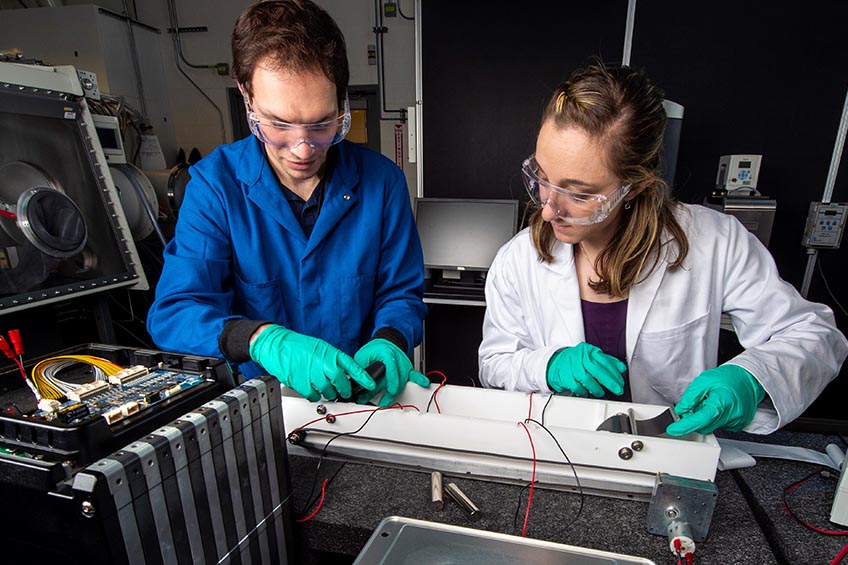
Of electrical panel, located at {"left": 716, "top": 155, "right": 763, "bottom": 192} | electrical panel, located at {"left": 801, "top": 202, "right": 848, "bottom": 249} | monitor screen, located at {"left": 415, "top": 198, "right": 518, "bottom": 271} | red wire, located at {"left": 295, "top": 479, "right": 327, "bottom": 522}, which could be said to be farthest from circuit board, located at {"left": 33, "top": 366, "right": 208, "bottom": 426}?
electrical panel, located at {"left": 801, "top": 202, "right": 848, "bottom": 249}

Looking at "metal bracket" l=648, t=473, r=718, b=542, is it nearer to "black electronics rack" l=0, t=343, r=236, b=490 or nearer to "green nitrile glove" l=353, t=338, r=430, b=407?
"green nitrile glove" l=353, t=338, r=430, b=407

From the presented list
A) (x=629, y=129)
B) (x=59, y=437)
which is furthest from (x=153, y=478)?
(x=629, y=129)

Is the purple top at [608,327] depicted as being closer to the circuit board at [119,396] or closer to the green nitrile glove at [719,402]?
the green nitrile glove at [719,402]

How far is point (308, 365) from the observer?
0.85 metres

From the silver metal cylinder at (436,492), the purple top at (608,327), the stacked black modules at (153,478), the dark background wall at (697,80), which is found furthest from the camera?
the dark background wall at (697,80)

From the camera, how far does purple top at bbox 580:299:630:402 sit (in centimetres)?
112

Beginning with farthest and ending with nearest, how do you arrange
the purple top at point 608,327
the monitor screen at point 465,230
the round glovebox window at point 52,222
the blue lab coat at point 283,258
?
1. the monitor screen at point 465,230
2. the round glovebox window at point 52,222
3. the purple top at point 608,327
4. the blue lab coat at point 283,258

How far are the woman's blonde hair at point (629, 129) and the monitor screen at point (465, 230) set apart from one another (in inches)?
57.3

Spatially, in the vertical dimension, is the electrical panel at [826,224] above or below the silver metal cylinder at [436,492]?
above

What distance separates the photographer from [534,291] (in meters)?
1.18

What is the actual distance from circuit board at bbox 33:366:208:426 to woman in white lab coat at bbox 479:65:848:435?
0.71 m

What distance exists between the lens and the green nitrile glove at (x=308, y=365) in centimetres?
84

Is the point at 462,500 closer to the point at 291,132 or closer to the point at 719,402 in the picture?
the point at 719,402

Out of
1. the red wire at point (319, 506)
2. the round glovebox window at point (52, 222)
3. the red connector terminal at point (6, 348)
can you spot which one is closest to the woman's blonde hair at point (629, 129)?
the red wire at point (319, 506)
